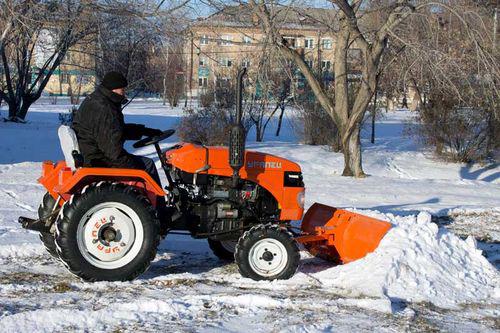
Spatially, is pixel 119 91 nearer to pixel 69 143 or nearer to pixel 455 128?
pixel 69 143

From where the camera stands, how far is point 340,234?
7.11m

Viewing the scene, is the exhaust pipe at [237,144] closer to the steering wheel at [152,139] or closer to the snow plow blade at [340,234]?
the steering wheel at [152,139]

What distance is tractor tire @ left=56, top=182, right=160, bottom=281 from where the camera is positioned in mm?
6246

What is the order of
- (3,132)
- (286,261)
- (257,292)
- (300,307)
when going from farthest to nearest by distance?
(3,132) < (286,261) < (257,292) < (300,307)

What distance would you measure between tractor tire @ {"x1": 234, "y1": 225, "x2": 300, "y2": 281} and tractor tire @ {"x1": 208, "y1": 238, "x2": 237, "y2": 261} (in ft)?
3.29

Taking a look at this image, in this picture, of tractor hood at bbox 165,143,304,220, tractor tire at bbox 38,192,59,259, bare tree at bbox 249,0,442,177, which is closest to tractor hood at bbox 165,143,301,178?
tractor hood at bbox 165,143,304,220

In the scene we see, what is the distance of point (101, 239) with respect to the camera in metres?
6.41

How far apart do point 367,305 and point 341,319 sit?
1.46ft

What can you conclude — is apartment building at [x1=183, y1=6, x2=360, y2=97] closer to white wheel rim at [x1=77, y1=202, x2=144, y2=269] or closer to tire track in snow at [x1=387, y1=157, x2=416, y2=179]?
tire track in snow at [x1=387, y1=157, x2=416, y2=179]

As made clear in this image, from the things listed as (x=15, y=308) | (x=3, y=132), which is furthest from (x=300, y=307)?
(x=3, y=132)

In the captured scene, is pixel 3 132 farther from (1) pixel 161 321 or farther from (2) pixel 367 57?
(1) pixel 161 321

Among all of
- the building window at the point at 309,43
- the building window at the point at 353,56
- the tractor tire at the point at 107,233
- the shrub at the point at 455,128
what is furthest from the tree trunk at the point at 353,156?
the tractor tire at the point at 107,233

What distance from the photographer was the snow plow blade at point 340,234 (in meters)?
6.93

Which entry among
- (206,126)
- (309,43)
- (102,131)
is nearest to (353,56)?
(206,126)
